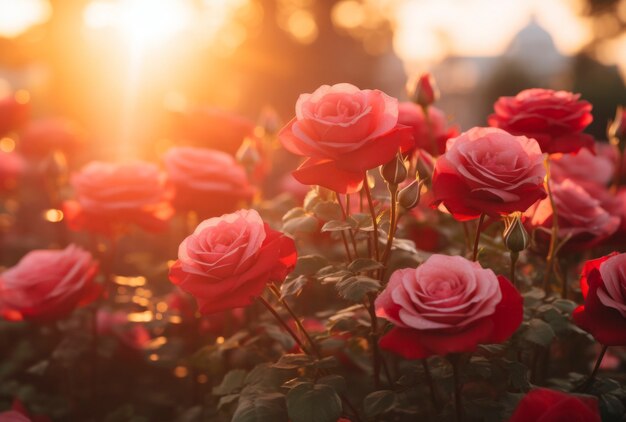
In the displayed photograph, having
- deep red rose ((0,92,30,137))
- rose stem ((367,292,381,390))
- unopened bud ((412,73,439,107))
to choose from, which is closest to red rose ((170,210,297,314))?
rose stem ((367,292,381,390))

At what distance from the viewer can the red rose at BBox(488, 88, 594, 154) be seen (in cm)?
132

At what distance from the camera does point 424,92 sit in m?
1.71

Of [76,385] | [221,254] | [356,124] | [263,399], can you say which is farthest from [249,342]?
[76,385]

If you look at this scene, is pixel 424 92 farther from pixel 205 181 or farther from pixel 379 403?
pixel 379 403

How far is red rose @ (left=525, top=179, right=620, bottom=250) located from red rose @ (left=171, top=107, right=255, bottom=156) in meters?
1.07

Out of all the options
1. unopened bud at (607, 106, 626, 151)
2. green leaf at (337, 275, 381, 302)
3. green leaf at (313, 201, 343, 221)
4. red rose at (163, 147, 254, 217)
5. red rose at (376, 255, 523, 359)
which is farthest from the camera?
unopened bud at (607, 106, 626, 151)

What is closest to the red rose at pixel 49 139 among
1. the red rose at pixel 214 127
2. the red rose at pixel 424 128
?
the red rose at pixel 214 127

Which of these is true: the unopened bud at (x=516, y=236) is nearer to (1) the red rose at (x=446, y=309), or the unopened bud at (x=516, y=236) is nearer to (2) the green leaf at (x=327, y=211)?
(1) the red rose at (x=446, y=309)

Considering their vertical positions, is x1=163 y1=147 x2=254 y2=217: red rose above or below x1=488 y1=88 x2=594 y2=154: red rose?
below

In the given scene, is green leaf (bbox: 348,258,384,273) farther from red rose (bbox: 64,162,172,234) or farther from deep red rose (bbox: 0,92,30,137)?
deep red rose (bbox: 0,92,30,137)

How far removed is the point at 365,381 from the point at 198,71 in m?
11.9

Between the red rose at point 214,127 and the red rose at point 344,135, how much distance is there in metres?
1.06

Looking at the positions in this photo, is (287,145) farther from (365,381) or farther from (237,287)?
(365,381)

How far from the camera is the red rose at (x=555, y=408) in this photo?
90 cm
